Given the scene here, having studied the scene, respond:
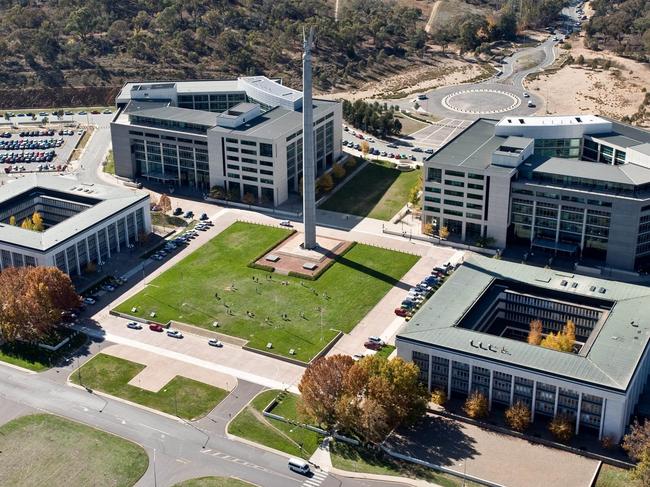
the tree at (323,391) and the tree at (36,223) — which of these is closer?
the tree at (323,391)

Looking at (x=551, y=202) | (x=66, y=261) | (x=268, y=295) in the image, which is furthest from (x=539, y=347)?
(x=66, y=261)

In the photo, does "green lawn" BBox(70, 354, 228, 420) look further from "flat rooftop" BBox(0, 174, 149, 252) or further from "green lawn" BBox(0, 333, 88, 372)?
"flat rooftop" BBox(0, 174, 149, 252)

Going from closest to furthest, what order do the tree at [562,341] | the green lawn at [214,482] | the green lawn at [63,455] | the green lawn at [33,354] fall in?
1. the green lawn at [214,482]
2. the green lawn at [63,455]
3. the tree at [562,341]
4. the green lawn at [33,354]

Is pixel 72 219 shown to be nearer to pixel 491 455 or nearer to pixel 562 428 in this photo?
pixel 491 455

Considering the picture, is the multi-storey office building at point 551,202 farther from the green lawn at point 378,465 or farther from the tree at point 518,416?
the green lawn at point 378,465

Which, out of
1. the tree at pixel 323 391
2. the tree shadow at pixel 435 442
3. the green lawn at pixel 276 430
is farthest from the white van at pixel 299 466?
the tree shadow at pixel 435 442

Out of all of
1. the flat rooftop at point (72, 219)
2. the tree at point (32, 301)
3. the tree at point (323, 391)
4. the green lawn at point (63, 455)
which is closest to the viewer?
the green lawn at point (63, 455)

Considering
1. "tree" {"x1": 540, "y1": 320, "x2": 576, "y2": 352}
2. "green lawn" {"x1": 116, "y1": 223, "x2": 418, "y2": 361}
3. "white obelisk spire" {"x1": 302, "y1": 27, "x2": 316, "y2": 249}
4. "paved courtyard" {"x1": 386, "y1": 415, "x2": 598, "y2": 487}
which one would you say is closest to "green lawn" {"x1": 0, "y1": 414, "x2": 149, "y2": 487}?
"green lawn" {"x1": 116, "y1": 223, "x2": 418, "y2": 361}
